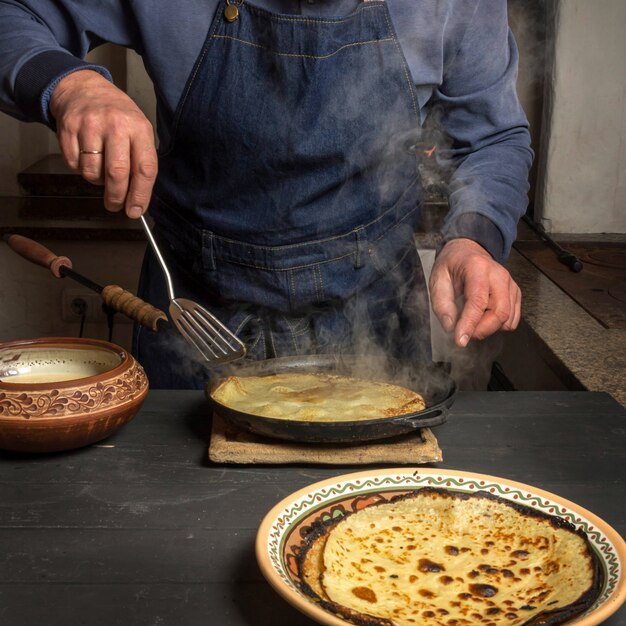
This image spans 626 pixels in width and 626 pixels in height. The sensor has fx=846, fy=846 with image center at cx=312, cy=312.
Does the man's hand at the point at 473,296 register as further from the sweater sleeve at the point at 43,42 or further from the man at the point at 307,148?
the sweater sleeve at the point at 43,42

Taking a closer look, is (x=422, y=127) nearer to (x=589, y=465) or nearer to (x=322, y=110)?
(x=322, y=110)

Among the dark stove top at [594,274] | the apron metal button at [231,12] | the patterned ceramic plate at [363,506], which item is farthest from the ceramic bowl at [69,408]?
the dark stove top at [594,274]

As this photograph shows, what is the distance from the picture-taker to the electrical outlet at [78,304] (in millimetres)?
3090

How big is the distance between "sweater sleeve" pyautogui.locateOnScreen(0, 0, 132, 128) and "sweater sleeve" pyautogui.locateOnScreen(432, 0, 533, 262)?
2.46 ft

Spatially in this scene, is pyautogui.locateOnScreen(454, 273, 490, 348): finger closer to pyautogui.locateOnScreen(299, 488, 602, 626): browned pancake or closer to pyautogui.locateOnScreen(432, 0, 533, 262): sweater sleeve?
pyautogui.locateOnScreen(432, 0, 533, 262): sweater sleeve

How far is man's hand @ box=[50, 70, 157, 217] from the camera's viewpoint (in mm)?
1300

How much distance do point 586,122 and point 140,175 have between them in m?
2.32

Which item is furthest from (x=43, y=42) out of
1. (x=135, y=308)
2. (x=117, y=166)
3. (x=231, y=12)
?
(x=135, y=308)

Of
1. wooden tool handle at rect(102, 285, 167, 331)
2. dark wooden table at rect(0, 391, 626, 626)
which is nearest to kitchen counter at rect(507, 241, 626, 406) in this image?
dark wooden table at rect(0, 391, 626, 626)

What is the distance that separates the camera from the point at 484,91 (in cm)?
194

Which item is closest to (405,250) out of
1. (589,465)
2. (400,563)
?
(589,465)

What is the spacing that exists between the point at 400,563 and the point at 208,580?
0.22m

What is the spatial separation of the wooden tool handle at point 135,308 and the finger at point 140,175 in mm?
155

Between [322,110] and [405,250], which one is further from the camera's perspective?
[405,250]
